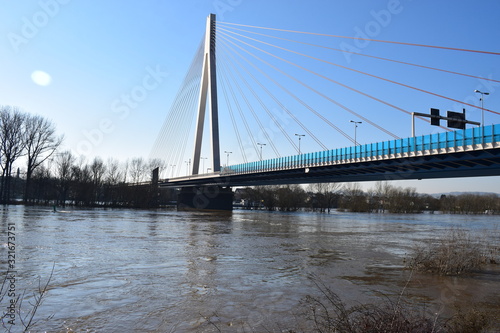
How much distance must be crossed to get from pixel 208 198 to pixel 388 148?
50.3m

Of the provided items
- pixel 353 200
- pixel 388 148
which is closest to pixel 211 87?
pixel 388 148

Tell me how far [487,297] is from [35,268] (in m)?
12.7

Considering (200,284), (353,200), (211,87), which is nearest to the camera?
(200,284)

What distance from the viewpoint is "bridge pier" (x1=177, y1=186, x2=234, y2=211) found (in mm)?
82750

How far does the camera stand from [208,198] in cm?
8331

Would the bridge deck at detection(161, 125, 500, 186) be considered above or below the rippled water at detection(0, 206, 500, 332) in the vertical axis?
above

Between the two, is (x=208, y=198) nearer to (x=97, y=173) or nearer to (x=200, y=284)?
(x=97, y=173)

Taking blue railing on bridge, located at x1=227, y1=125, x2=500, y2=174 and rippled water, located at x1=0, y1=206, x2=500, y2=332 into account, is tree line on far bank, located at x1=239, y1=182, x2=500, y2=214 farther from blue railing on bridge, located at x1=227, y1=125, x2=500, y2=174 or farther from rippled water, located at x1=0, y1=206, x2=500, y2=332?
rippled water, located at x1=0, y1=206, x2=500, y2=332

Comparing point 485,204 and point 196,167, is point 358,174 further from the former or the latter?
point 485,204

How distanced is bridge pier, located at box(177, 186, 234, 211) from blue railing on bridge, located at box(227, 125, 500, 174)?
19.1 m

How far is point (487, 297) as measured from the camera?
9664 mm

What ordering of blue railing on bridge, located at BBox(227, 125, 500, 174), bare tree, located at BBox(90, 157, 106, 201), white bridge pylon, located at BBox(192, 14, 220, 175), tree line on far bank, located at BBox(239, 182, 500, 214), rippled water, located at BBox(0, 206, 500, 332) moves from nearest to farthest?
rippled water, located at BBox(0, 206, 500, 332)
blue railing on bridge, located at BBox(227, 125, 500, 174)
white bridge pylon, located at BBox(192, 14, 220, 175)
bare tree, located at BBox(90, 157, 106, 201)
tree line on far bank, located at BBox(239, 182, 500, 214)

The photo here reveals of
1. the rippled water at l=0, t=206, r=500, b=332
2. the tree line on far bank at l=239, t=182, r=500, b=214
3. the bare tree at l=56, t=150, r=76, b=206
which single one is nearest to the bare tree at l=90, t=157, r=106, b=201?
the bare tree at l=56, t=150, r=76, b=206

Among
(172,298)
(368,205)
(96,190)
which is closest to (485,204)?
(368,205)
